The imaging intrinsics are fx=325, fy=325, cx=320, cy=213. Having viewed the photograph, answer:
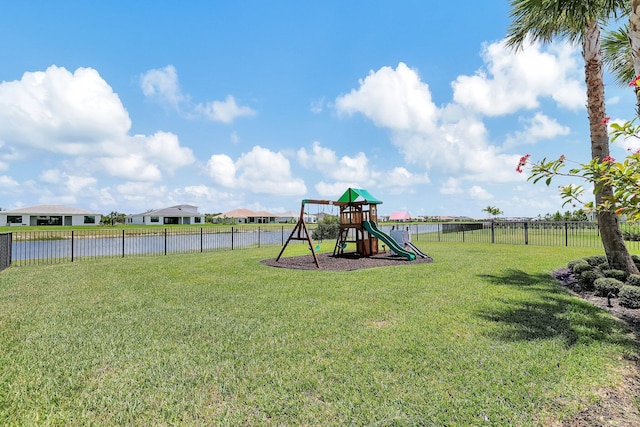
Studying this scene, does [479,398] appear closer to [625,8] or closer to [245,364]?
[245,364]

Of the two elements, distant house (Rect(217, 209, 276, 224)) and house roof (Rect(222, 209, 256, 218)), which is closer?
distant house (Rect(217, 209, 276, 224))

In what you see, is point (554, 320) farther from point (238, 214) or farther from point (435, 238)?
point (238, 214)

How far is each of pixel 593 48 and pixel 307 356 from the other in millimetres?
8910

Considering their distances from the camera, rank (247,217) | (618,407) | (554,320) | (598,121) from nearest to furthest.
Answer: (618,407) < (554,320) < (598,121) < (247,217)

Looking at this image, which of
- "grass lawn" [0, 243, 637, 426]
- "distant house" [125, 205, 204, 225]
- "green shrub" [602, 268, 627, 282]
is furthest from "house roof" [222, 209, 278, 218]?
"green shrub" [602, 268, 627, 282]

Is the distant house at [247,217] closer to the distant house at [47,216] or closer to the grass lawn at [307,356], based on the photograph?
the distant house at [47,216]

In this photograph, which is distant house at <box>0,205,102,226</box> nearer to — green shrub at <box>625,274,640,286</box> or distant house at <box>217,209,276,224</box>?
distant house at <box>217,209,276,224</box>

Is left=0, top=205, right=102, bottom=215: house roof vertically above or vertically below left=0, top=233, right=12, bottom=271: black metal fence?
above

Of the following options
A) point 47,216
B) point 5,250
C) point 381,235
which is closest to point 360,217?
point 381,235

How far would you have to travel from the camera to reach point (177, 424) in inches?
90.8

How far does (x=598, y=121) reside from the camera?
23.2ft

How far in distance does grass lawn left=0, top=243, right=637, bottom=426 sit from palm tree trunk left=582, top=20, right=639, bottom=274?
1778 mm

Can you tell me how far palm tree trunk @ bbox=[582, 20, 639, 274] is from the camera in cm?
681

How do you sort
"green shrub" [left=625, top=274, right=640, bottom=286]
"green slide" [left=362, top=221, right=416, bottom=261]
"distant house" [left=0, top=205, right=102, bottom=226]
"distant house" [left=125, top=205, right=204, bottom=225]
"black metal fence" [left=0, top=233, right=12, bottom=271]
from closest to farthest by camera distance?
"green shrub" [left=625, top=274, right=640, bottom=286] < "black metal fence" [left=0, top=233, right=12, bottom=271] < "green slide" [left=362, top=221, right=416, bottom=261] < "distant house" [left=0, top=205, right=102, bottom=226] < "distant house" [left=125, top=205, right=204, bottom=225]
